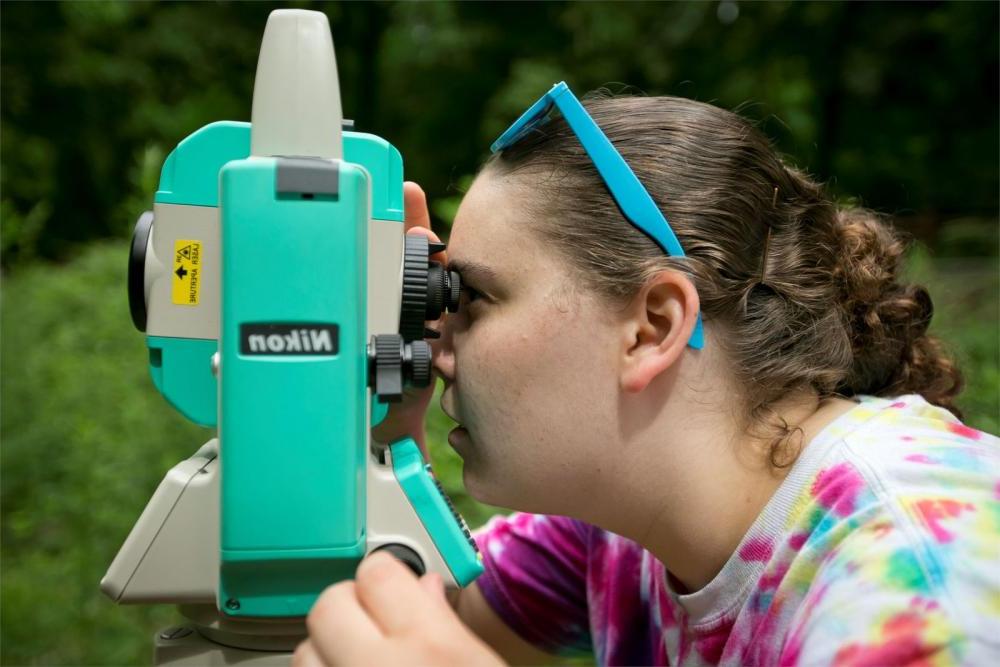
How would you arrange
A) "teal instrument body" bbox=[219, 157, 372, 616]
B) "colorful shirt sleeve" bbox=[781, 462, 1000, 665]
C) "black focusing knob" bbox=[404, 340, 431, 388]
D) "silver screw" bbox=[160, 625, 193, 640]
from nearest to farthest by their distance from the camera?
1. "colorful shirt sleeve" bbox=[781, 462, 1000, 665]
2. "teal instrument body" bbox=[219, 157, 372, 616]
3. "black focusing knob" bbox=[404, 340, 431, 388]
4. "silver screw" bbox=[160, 625, 193, 640]

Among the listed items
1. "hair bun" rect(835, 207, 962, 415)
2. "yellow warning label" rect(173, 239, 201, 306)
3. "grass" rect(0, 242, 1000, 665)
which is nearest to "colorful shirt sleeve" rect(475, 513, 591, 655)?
"grass" rect(0, 242, 1000, 665)

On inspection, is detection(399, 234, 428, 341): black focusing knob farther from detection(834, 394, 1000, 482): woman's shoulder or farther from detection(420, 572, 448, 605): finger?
detection(834, 394, 1000, 482): woman's shoulder

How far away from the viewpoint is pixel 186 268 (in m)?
1.18

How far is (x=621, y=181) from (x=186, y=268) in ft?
2.14

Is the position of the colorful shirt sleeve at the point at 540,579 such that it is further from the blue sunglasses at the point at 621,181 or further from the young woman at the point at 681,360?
the blue sunglasses at the point at 621,181

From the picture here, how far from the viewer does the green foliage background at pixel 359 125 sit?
2.98 m

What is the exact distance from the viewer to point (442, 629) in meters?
0.92

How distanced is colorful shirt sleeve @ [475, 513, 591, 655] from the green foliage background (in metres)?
0.30

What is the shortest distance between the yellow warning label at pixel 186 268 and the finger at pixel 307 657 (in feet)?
1.61

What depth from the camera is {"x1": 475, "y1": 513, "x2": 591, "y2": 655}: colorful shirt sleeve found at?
179cm

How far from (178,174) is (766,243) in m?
0.92

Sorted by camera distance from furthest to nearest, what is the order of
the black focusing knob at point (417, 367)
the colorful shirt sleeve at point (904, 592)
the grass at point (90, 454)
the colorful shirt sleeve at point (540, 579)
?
1. the grass at point (90, 454)
2. the colorful shirt sleeve at point (540, 579)
3. the black focusing knob at point (417, 367)
4. the colorful shirt sleeve at point (904, 592)

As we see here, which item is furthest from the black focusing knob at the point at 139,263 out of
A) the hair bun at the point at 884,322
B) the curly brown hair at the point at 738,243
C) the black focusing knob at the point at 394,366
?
the hair bun at the point at 884,322

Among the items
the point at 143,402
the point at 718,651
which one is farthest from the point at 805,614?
the point at 143,402
